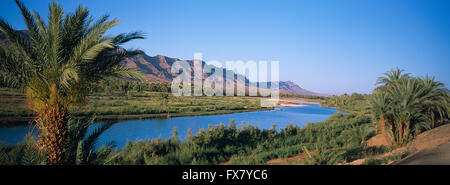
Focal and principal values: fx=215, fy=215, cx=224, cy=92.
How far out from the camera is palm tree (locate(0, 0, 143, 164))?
186 inches

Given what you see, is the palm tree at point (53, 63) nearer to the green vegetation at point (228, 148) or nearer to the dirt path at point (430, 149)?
the green vegetation at point (228, 148)

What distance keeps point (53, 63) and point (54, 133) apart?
1.60 meters

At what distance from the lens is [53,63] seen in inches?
188

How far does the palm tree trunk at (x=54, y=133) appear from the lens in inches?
193

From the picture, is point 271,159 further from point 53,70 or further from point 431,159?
point 53,70

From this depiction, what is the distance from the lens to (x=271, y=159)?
24.5ft

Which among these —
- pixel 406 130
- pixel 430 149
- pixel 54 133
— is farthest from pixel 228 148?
pixel 406 130

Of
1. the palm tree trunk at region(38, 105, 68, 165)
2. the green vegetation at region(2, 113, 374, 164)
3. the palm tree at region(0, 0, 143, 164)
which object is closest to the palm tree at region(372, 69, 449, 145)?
the green vegetation at region(2, 113, 374, 164)

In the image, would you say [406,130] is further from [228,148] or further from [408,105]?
[228,148]

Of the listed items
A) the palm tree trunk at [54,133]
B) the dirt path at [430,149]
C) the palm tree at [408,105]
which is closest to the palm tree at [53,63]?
the palm tree trunk at [54,133]
